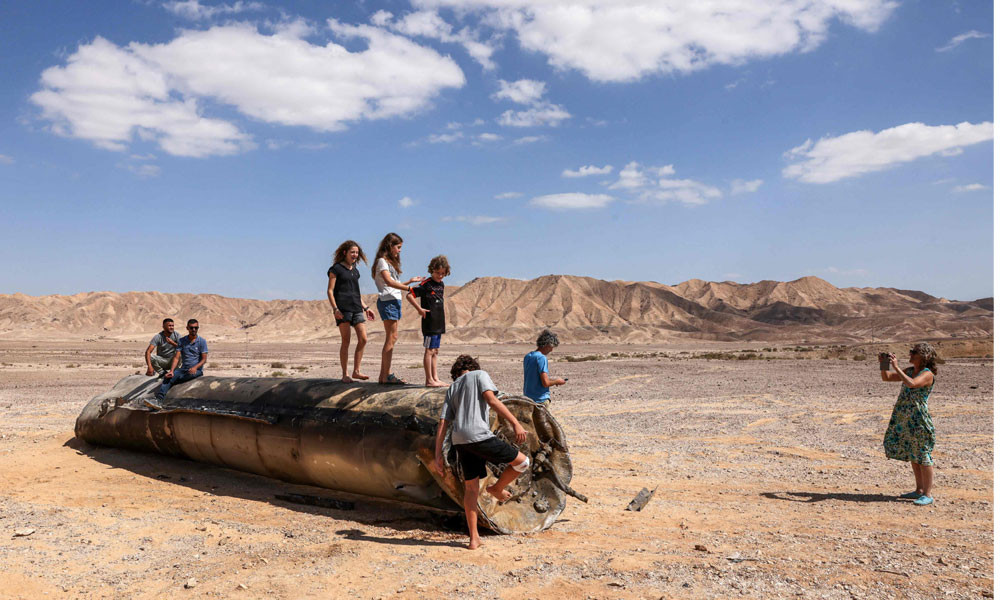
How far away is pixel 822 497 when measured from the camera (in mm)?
8273

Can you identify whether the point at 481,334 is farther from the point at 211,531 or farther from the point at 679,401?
the point at 211,531

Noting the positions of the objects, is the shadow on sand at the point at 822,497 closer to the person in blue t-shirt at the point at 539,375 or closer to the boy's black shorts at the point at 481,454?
the person in blue t-shirt at the point at 539,375

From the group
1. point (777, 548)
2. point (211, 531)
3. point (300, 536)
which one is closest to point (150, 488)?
point (211, 531)

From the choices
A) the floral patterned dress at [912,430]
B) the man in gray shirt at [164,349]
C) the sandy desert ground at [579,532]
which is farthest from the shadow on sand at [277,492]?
the floral patterned dress at [912,430]

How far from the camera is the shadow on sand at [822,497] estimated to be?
26.5ft

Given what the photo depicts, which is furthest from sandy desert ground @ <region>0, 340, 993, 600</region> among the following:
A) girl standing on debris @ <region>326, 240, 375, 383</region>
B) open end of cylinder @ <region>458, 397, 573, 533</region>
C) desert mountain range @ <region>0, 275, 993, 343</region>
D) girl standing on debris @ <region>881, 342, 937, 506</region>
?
desert mountain range @ <region>0, 275, 993, 343</region>

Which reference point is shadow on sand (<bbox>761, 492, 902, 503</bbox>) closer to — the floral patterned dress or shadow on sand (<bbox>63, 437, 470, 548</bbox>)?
the floral patterned dress

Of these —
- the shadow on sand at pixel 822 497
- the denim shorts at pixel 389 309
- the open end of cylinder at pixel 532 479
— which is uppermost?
the denim shorts at pixel 389 309

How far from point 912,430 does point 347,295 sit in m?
6.79

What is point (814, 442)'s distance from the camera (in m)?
12.3

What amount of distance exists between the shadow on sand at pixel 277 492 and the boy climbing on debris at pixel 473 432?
64 centimetres

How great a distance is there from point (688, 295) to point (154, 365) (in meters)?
134

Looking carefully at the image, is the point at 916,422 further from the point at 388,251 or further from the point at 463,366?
the point at 388,251

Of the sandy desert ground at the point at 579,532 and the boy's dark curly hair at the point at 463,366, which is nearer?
the sandy desert ground at the point at 579,532
